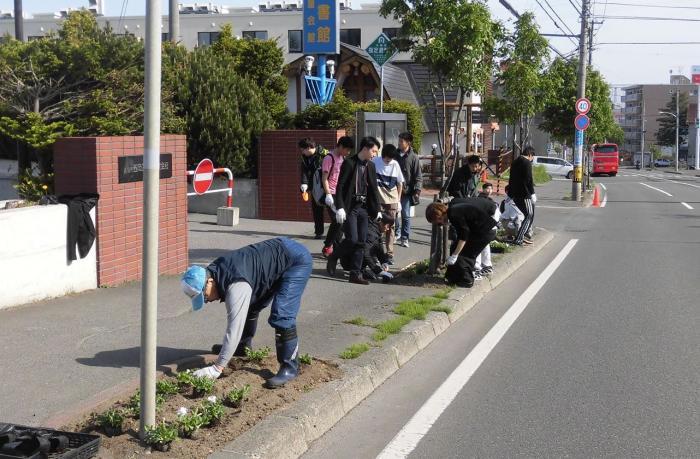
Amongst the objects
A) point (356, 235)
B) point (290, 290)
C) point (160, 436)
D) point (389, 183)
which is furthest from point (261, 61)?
point (160, 436)

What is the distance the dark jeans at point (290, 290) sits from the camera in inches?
234

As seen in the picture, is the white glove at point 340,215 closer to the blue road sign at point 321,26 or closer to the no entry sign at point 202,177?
the no entry sign at point 202,177

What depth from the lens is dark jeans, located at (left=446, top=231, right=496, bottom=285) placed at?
1014 cm

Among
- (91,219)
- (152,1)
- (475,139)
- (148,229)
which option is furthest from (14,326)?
(475,139)

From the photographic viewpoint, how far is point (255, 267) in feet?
18.8

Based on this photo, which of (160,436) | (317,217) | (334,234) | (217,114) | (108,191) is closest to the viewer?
(160,436)

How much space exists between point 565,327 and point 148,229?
5603mm

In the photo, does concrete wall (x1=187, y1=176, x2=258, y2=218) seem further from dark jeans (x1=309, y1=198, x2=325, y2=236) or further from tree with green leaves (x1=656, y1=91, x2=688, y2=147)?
tree with green leaves (x1=656, y1=91, x2=688, y2=147)

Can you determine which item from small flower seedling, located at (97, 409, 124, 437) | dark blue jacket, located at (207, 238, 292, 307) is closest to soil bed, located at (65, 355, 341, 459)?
small flower seedling, located at (97, 409, 124, 437)

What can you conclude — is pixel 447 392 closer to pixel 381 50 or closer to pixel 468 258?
pixel 468 258

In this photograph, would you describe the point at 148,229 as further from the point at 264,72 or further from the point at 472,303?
the point at 264,72

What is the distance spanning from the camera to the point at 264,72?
2564 centimetres

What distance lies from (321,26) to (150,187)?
18.8m

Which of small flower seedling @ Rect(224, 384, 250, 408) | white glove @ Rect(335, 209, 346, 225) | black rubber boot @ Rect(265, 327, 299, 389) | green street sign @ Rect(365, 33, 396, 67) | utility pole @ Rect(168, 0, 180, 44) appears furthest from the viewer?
utility pole @ Rect(168, 0, 180, 44)
